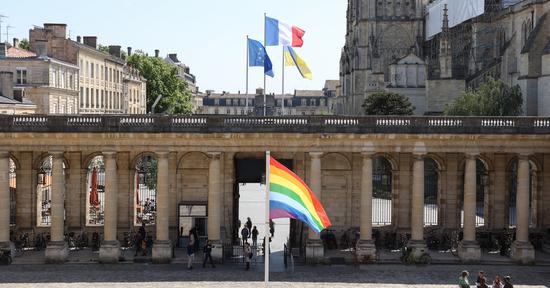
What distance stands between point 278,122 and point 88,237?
12328mm

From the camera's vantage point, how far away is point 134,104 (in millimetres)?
112688

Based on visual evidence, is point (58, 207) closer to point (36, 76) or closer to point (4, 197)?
point (4, 197)

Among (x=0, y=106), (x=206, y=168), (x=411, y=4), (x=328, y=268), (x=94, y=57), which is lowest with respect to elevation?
(x=328, y=268)

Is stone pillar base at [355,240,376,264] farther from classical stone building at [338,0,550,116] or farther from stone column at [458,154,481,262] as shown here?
classical stone building at [338,0,550,116]

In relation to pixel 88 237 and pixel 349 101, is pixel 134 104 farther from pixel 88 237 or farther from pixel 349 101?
pixel 88 237

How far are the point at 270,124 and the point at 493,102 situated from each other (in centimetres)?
3567

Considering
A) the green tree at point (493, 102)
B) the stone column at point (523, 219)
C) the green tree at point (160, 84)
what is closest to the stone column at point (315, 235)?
the stone column at point (523, 219)

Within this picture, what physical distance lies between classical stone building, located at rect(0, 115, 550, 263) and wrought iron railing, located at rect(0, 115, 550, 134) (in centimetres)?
5

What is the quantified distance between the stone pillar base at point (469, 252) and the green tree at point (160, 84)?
79996 millimetres

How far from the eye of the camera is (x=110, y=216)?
4538cm

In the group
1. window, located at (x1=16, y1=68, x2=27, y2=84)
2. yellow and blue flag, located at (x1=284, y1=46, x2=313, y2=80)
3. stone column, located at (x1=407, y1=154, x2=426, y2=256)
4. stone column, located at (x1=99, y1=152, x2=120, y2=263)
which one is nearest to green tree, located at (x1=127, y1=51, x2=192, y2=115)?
window, located at (x1=16, y1=68, x2=27, y2=84)

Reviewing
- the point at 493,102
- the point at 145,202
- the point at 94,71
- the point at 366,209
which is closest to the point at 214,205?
the point at 366,209

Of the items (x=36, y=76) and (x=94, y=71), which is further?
(x=94, y=71)

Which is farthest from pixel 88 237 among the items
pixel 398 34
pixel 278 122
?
pixel 398 34
